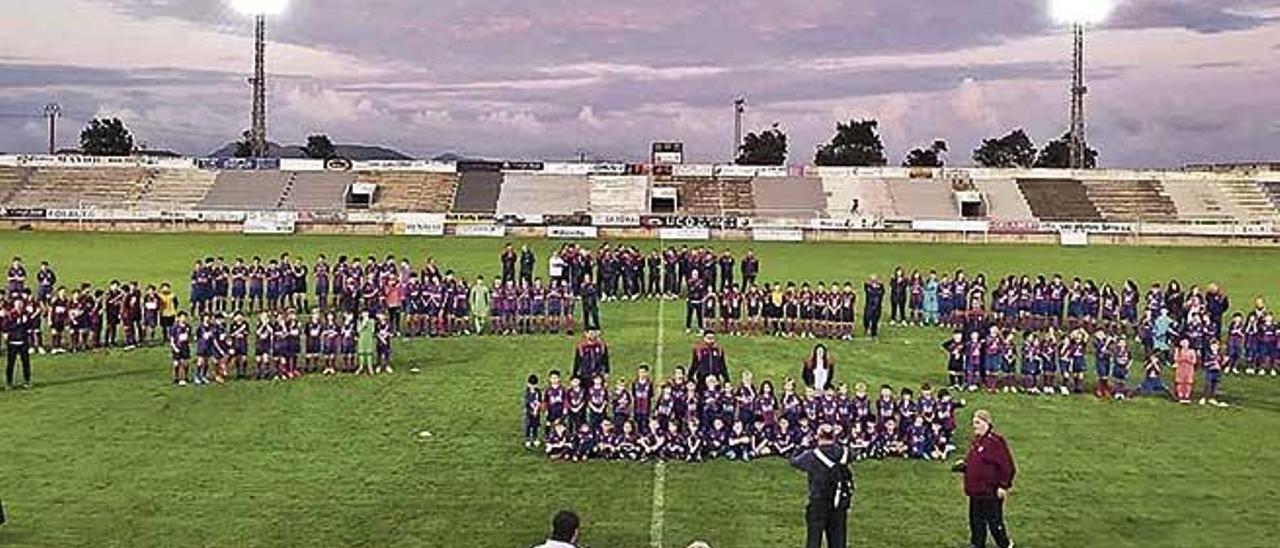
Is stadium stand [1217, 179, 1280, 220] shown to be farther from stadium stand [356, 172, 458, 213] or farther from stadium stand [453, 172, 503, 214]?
stadium stand [356, 172, 458, 213]

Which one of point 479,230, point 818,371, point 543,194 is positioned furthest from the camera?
point 543,194

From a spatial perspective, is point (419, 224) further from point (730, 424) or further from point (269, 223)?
point (730, 424)

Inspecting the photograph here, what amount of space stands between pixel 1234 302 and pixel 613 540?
25248 mm

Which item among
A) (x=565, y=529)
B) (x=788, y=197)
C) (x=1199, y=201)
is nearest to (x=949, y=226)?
(x=788, y=197)

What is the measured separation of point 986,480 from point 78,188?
5652cm

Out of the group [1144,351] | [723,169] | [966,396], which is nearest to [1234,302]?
[1144,351]

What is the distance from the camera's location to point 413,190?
61812 mm

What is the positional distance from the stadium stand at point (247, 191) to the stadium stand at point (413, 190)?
3979 millimetres

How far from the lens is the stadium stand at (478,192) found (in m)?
59.7

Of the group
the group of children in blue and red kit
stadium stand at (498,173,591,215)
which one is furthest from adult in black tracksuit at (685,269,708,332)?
stadium stand at (498,173,591,215)

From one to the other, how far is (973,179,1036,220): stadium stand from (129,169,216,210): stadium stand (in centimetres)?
3698

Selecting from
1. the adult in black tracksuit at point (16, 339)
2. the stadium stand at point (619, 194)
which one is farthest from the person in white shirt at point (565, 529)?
the stadium stand at point (619, 194)

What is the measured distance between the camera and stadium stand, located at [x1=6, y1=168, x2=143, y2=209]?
57281 mm

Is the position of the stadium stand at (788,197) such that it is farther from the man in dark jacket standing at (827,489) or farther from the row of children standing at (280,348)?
the man in dark jacket standing at (827,489)
